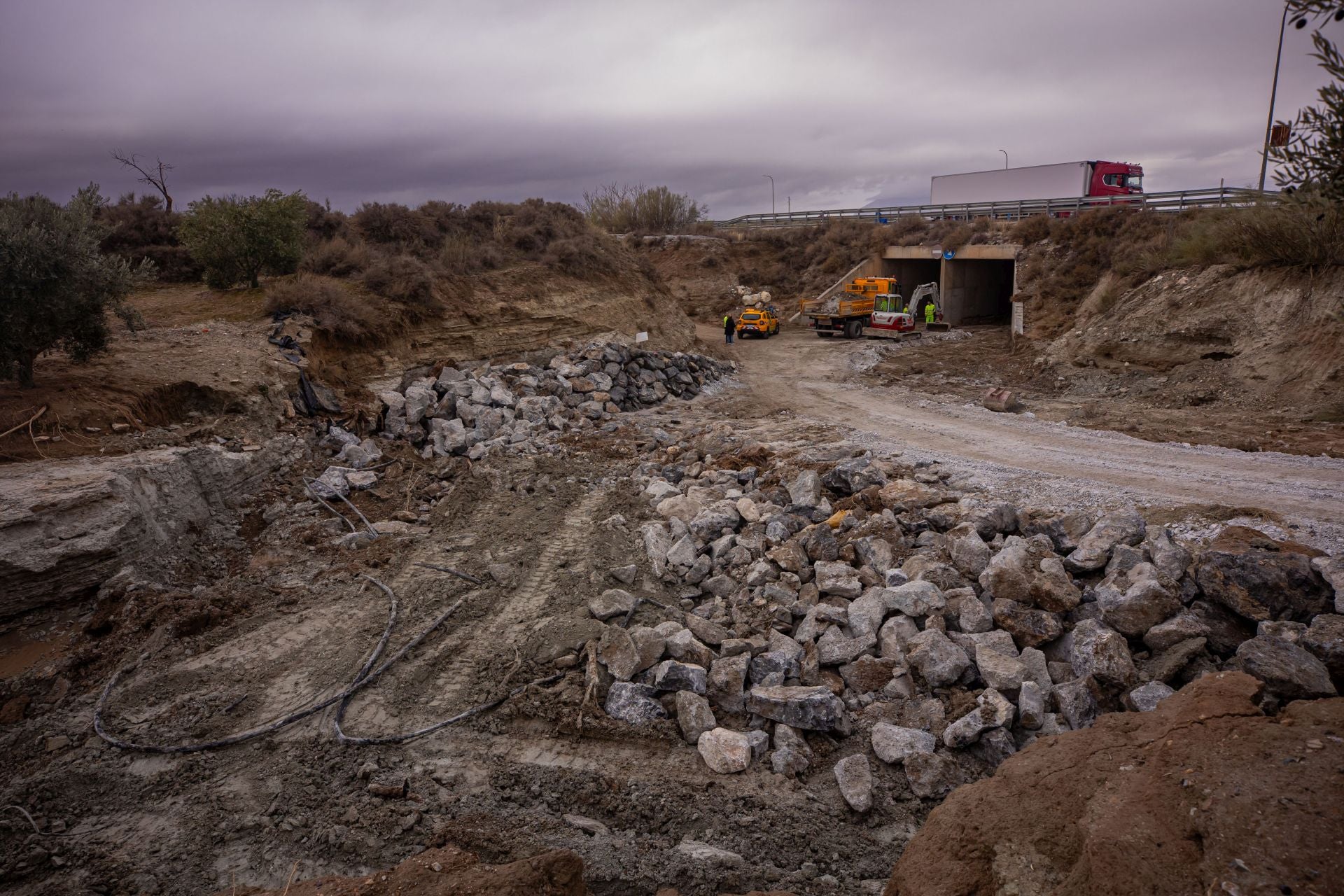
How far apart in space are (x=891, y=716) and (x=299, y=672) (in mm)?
5830

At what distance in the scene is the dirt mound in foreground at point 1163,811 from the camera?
108 inches

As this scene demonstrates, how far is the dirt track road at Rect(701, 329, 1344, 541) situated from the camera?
8664 millimetres

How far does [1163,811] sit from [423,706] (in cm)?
579

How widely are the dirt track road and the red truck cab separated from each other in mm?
22755

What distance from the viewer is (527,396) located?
56.7 feet

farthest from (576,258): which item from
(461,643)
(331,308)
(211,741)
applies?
(211,741)

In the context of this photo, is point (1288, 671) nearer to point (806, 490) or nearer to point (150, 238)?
point (806, 490)

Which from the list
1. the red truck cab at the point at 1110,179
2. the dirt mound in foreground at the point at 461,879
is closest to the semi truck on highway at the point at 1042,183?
the red truck cab at the point at 1110,179

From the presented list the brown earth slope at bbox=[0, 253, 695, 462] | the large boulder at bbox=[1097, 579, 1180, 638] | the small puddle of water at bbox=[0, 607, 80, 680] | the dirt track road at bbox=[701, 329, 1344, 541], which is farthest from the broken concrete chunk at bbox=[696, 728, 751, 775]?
the brown earth slope at bbox=[0, 253, 695, 462]

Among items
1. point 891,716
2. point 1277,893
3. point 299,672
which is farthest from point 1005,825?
point 299,672

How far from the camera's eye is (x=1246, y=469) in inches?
393

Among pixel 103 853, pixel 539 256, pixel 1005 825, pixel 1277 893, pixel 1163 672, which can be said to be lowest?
pixel 103 853

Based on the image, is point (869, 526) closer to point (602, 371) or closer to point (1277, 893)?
point (1277, 893)

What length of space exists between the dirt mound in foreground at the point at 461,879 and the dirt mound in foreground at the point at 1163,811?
5.77 ft
